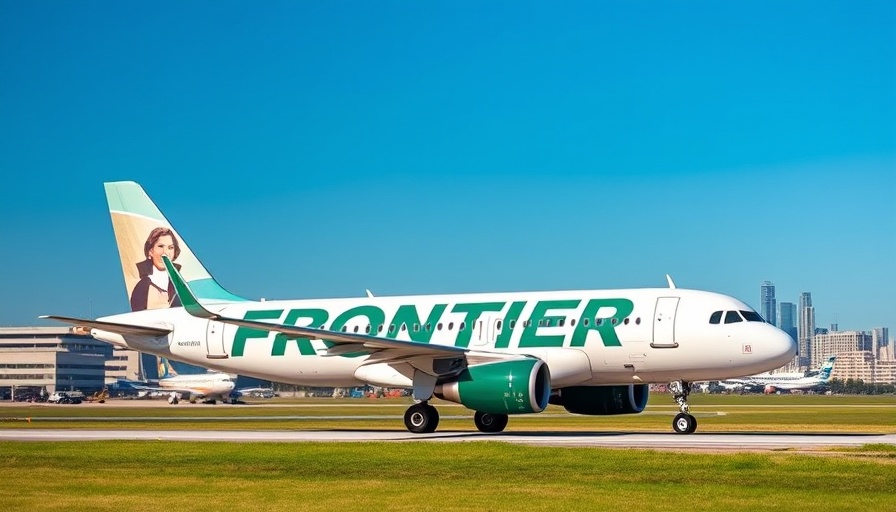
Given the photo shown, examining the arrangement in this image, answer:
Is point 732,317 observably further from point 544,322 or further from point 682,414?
point 544,322

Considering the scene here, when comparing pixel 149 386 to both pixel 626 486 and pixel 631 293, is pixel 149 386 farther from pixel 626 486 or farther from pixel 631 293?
pixel 626 486

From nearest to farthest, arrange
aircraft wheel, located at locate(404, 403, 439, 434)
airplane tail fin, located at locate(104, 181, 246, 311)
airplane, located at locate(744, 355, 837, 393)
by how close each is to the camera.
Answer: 1. aircraft wheel, located at locate(404, 403, 439, 434)
2. airplane tail fin, located at locate(104, 181, 246, 311)
3. airplane, located at locate(744, 355, 837, 393)

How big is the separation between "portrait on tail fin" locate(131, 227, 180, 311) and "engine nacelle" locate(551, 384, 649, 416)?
16.4m

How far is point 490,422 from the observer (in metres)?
37.8

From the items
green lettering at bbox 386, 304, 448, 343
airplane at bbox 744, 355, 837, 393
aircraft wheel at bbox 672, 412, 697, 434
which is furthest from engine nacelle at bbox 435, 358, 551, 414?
airplane at bbox 744, 355, 837, 393

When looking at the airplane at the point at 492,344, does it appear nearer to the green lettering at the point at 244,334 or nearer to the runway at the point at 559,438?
the green lettering at the point at 244,334

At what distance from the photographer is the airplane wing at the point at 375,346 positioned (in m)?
34.7

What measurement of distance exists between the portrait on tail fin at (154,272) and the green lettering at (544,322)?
1568cm

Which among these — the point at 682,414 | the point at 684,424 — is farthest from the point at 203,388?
the point at 684,424

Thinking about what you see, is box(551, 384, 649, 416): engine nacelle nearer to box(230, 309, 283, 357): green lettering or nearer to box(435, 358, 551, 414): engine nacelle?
box(435, 358, 551, 414): engine nacelle

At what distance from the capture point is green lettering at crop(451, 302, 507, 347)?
124 ft

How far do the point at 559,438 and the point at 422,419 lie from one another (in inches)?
196

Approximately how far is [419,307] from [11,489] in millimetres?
21464

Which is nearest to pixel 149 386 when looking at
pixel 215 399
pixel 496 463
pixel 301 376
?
pixel 215 399
